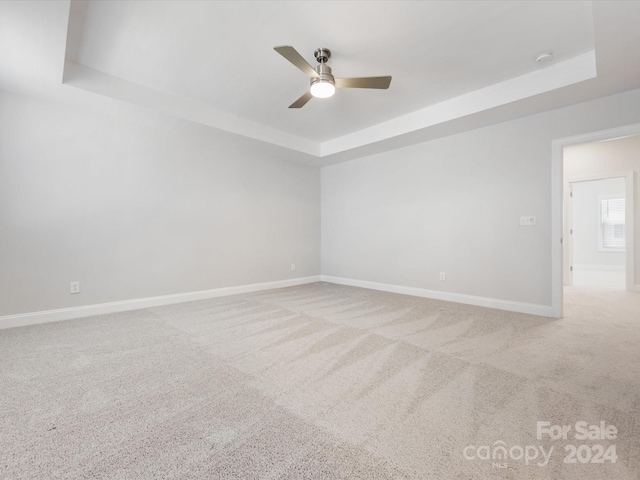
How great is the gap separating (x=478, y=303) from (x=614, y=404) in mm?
2369

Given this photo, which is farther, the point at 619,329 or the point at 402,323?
the point at 402,323

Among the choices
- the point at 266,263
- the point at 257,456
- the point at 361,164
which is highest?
the point at 361,164

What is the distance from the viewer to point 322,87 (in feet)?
8.53

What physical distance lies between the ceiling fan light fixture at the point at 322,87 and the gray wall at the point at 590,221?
27.5 feet

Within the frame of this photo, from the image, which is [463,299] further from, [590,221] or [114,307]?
[590,221]

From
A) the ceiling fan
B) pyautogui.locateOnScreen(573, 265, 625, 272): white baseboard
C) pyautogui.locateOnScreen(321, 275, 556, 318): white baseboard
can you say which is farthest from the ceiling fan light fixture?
pyautogui.locateOnScreen(573, 265, 625, 272): white baseboard

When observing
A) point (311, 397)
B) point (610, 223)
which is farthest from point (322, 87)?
point (610, 223)

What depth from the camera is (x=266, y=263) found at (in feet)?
17.0

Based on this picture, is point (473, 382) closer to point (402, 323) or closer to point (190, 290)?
point (402, 323)

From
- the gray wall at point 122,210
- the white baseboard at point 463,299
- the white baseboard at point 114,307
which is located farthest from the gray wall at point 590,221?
the white baseboard at point 114,307

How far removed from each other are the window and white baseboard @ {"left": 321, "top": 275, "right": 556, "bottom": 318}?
21.0 ft

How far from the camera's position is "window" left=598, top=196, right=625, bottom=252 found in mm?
7508

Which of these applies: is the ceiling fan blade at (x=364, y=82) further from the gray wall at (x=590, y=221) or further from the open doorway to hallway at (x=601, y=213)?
the gray wall at (x=590, y=221)

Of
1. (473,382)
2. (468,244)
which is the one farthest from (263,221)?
(473,382)
